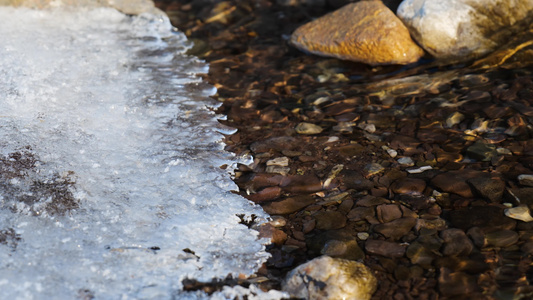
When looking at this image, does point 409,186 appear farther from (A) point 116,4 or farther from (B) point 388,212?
(A) point 116,4

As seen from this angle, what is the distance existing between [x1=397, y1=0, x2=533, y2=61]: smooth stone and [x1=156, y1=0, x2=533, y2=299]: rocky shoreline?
22cm

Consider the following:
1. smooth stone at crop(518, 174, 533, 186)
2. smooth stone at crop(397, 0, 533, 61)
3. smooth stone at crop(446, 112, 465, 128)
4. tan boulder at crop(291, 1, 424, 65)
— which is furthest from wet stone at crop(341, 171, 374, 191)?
smooth stone at crop(397, 0, 533, 61)

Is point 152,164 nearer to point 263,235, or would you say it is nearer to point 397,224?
point 263,235

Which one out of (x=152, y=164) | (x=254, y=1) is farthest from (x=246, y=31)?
(x=152, y=164)

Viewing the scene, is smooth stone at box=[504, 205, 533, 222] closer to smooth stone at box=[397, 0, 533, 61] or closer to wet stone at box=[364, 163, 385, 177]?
wet stone at box=[364, 163, 385, 177]

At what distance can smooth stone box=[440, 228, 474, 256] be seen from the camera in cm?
251

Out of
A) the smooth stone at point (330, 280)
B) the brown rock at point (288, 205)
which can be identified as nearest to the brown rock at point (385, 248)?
the smooth stone at point (330, 280)

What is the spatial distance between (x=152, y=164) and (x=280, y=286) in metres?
1.20

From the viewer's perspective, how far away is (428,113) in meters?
3.83

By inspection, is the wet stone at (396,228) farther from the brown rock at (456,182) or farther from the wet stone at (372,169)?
the wet stone at (372,169)

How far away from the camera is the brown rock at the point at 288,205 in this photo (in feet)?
9.52

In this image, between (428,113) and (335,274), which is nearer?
(335,274)

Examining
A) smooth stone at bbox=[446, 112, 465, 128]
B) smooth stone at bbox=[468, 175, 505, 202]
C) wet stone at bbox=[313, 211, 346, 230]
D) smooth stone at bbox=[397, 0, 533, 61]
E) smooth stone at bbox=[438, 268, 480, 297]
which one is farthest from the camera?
smooth stone at bbox=[397, 0, 533, 61]

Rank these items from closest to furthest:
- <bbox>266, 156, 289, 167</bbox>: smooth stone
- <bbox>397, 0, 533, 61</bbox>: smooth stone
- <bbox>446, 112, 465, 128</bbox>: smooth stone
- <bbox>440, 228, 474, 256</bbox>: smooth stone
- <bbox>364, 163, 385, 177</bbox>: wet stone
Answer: <bbox>440, 228, 474, 256</bbox>: smooth stone → <bbox>364, 163, 385, 177</bbox>: wet stone → <bbox>266, 156, 289, 167</bbox>: smooth stone → <bbox>446, 112, 465, 128</bbox>: smooth stone → <bbox>397, 0, 533, 61</bbox>: smooth stone
